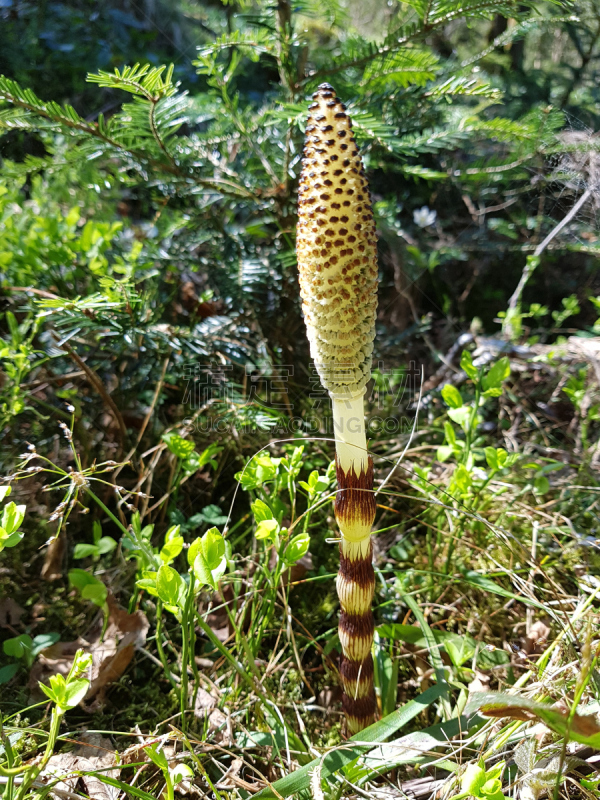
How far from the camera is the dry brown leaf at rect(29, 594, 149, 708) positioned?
4.89 ft

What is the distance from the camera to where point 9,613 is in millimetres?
1644

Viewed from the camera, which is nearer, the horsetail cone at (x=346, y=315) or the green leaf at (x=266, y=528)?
the horsetail cone at (x=346, y=315)

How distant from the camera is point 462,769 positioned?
43.4 inches

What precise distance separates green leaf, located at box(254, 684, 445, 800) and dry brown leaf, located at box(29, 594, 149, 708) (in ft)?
1.96

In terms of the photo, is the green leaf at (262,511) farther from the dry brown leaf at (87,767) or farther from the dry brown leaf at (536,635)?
the dry brown leaf at (536,635)

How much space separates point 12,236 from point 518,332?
198 centimetres

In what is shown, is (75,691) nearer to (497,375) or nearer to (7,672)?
(7,672)

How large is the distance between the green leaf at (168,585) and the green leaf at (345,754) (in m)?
0.42

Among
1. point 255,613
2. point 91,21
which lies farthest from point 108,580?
point 91,21

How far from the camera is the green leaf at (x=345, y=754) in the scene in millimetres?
1115

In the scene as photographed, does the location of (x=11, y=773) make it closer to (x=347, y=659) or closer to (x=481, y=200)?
(x=347, y=659)

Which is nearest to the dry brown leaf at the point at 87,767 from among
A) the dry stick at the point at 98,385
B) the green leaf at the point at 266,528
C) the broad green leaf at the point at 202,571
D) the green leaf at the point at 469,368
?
the broad green leaf at the point at 202,571

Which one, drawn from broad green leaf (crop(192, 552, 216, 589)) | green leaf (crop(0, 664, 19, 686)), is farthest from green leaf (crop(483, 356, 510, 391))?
green leaf (crop(0, 664, 19, 686))

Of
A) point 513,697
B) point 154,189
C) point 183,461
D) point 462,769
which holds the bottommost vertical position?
point 462,769
